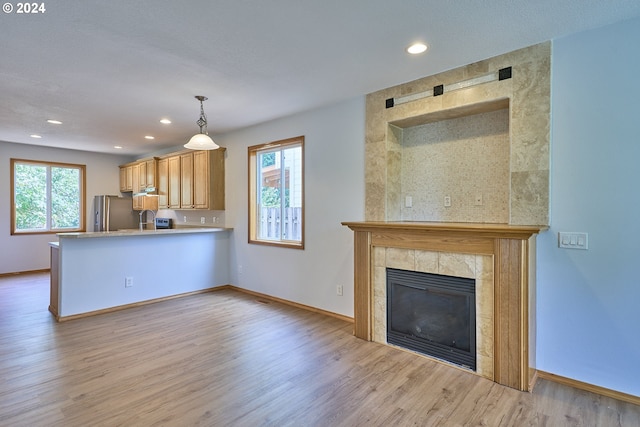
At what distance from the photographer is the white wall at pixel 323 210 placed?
383 cm

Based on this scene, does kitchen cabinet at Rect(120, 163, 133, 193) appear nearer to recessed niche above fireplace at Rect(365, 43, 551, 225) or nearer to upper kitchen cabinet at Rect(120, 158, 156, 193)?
upper kitchen cabinet at Rect(120, 158, 156, 193)

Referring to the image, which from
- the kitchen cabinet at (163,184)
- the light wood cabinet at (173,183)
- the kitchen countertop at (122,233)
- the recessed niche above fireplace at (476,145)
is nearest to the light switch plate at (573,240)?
the recessed niche above fireplace at (476,145)

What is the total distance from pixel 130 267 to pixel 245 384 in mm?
2867

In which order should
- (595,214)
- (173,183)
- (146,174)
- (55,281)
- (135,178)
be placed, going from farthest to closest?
(135,178) < (146,174) < (173,183) < (55,281) < (595,214)

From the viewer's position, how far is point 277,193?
4848 mm

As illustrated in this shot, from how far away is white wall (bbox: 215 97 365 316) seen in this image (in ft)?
12.6

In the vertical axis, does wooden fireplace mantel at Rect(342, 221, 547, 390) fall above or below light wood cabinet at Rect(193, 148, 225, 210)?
below

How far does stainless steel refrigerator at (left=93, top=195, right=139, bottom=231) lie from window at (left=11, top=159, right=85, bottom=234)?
42cm

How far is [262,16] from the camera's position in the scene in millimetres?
2150

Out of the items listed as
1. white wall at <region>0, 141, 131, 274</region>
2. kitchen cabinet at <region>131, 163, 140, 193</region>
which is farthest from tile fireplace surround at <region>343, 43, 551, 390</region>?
white wall at <region>0, 141, 131, 274</region>

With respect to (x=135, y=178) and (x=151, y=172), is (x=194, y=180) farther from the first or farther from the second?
(x=135, y=178)

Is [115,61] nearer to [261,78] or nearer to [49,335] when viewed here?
[261,78]

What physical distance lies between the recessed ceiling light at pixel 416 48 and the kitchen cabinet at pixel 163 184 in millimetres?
5007

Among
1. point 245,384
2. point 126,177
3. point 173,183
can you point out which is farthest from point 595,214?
point 126,177
